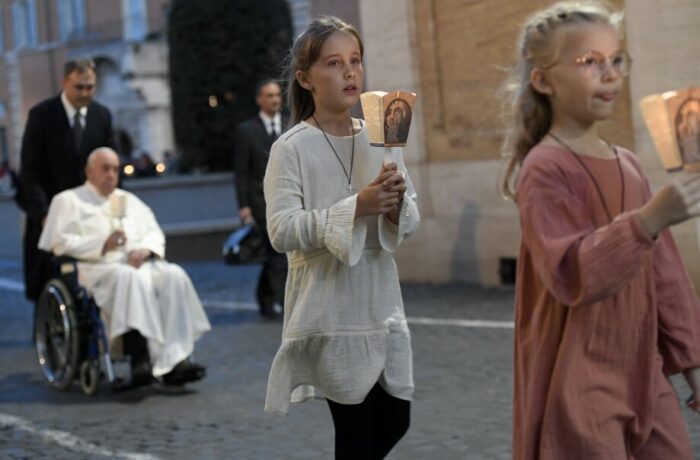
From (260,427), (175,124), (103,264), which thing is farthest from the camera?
(175,124)

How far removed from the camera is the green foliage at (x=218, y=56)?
29938mm

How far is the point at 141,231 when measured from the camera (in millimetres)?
8969

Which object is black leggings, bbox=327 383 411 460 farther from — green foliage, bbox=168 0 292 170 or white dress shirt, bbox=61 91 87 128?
green foliage, bbox=168 0 292 170

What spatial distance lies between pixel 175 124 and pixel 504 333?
21.1 metres

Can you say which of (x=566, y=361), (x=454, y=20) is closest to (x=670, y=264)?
(x=566, y=361)

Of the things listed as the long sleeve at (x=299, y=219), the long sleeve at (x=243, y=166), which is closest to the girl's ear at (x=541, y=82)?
the long sleeve at (x=299, y=219)

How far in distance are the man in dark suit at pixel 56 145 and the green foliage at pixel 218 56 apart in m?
19.5

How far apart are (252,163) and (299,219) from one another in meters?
7.28

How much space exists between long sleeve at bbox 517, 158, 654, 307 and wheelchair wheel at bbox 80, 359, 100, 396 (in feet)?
18.3

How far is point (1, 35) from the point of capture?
58.6 meters

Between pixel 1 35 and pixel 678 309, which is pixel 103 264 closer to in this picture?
pixel 678 309

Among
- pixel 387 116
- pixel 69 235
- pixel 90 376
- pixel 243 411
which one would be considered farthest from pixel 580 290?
pixel 69 235

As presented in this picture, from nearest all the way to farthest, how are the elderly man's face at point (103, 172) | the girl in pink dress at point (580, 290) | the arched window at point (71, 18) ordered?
the girl in pink dress at point (580, 290), the elderly man's face at point (103, 172), the arched window at point (71, 18)

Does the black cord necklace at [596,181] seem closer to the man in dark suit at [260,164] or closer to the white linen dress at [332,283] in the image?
the white linen dress at [332,283]
